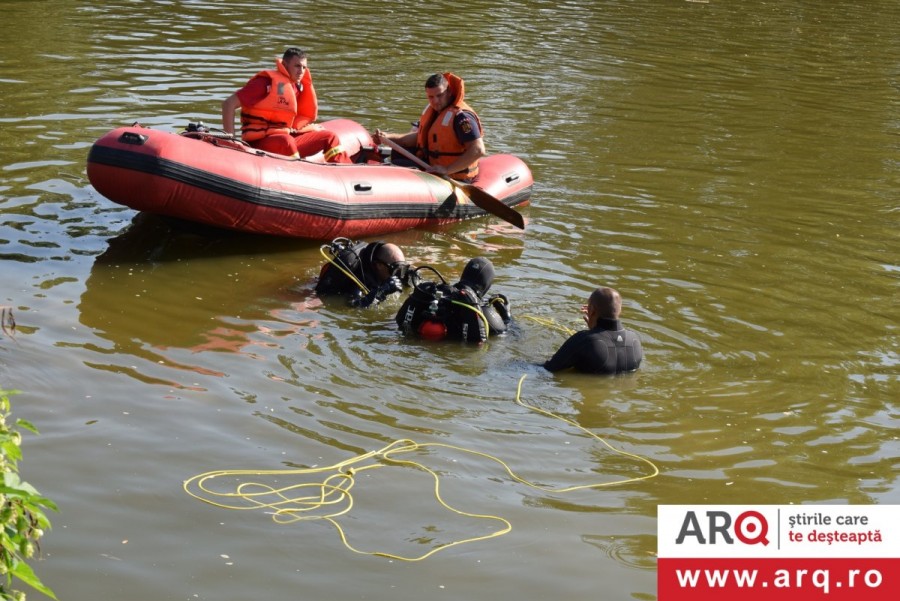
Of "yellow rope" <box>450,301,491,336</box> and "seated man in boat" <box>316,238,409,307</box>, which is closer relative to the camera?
"yellow rope" <box>450,301,491,336</box>

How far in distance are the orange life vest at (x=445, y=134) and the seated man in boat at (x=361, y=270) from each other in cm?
206

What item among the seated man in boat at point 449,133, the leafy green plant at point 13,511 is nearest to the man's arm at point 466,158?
the seated man in boat at point 449,133

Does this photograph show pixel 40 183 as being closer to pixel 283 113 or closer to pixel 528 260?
pixel 283 113

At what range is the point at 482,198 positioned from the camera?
8734 millimetres

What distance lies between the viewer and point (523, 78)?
13242 millimetres

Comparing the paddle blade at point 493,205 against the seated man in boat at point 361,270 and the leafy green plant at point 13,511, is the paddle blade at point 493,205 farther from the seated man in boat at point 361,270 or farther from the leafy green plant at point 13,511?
the leafy green plant at point 13,511

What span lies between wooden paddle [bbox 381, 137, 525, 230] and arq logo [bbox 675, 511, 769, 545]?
13.9ft

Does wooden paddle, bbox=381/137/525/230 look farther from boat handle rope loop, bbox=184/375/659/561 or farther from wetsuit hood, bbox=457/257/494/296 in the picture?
boat handle rope loop, bbox=184/375/659/561

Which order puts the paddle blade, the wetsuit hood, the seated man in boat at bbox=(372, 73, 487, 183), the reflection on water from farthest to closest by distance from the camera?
1. the seated man in boat at bbox=(372, 73, 487, 183)
2. the paddle blade
3. the wetsuit hood
4. the reflection on water

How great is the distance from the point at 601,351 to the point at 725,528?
1.61 m

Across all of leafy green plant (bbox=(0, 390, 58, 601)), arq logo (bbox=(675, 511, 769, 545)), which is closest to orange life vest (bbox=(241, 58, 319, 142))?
arq logo (bbox=(675, 511, 769, 545))

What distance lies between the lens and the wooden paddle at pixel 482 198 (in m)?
8.59

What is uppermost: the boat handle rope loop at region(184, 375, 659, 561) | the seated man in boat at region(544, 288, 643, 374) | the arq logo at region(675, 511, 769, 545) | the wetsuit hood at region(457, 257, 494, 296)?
the wetsuit hood at region(457, 257, 494, 296)

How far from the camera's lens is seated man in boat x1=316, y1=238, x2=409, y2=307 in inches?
272
